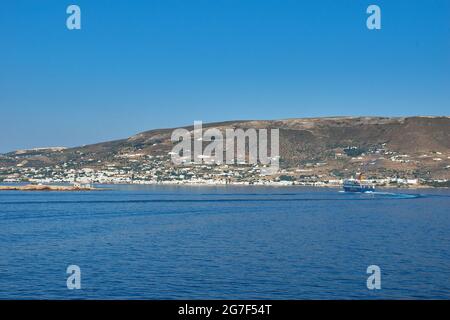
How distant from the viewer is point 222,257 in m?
43.6

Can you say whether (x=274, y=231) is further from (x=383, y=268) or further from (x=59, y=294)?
(x=59, y=294)

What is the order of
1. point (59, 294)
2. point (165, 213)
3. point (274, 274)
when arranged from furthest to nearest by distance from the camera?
point (165, 213)
point (274, 274)
point (59, 294)

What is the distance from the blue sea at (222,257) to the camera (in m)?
32.3

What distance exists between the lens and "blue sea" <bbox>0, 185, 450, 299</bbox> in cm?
3228

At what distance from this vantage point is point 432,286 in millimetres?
33625

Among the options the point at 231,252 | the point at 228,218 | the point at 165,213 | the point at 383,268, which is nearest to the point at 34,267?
the point at 231,252

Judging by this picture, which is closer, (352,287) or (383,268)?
(352,287)

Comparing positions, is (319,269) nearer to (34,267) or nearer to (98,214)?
(34,267)

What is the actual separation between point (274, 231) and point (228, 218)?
17570 mm
